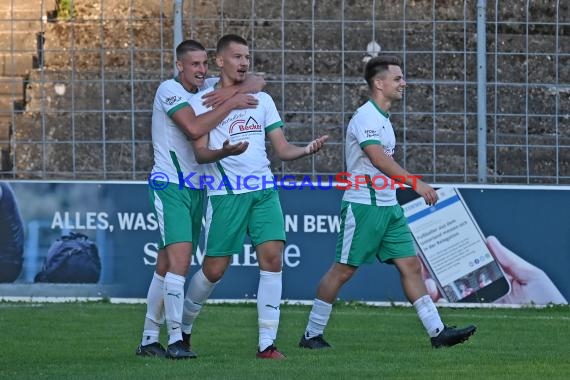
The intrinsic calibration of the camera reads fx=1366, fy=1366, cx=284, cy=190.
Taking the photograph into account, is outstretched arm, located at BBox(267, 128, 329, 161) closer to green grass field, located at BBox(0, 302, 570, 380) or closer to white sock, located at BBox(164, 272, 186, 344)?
white sock, located at BBox(164, 272, 186, 344)

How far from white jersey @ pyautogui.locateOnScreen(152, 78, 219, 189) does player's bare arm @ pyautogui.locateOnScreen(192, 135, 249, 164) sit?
178mm

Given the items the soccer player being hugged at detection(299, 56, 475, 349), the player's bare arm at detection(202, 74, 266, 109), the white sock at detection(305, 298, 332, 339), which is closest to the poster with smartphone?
the soccer player being hugged at detection(299, 56, 475, 349)

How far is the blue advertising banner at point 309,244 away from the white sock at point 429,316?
4.05 m

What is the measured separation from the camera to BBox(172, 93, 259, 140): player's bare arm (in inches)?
335

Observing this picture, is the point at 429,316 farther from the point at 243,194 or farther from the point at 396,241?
the point at 243,194

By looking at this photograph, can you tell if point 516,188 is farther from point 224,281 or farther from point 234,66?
point 234,66

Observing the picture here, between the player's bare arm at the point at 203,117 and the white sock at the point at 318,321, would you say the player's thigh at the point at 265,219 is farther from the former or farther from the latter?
the white sock at the point at 318,321

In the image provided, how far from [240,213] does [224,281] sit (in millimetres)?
4873

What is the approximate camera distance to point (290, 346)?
9.48 m

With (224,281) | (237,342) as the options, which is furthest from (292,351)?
(224,281)

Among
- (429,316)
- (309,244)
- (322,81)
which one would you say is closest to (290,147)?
(429,316)

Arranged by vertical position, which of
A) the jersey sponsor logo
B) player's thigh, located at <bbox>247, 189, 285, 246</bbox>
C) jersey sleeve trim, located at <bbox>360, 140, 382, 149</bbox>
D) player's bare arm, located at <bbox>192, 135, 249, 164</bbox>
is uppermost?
the jersey sponsor logo

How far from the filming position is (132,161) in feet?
45.2

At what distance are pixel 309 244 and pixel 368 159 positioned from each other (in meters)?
4.10
